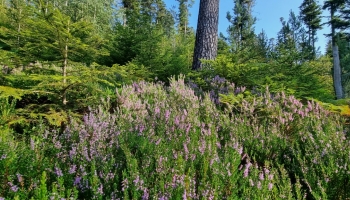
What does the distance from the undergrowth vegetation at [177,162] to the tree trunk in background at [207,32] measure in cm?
321

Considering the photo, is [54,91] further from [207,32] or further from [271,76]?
[271,76]

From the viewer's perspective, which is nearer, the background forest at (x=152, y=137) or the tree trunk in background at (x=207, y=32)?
the background forest at (x=152, y=137)

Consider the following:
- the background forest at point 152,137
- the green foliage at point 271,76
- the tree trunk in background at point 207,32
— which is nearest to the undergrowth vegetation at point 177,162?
the background forest at point 152,137

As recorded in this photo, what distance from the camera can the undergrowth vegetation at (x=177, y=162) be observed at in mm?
1565

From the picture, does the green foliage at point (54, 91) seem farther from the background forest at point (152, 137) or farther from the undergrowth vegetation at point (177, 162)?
the undergrowth vegetation at point (177, 162)

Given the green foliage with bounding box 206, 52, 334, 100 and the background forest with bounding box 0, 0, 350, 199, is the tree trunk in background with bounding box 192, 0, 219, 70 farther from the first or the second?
the green foliage with bounding box 206, 52, 334, 100

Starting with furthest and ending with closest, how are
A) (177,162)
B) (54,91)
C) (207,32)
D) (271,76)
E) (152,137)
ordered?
(207,32)
(271,76)
(54,91)
(152,137)
(177,162)

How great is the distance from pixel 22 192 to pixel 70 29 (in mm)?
2712

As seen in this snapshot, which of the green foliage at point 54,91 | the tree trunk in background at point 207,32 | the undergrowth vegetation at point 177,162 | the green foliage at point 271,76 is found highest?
the tree trunk in background at point 207,32

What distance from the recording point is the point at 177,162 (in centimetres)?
175

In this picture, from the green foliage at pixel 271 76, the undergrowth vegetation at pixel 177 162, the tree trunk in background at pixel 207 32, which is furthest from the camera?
the tree trunk in background at pixel 207 32

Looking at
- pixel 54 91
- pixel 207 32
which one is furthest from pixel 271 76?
pixel 54 91

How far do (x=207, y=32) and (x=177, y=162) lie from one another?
204 inches

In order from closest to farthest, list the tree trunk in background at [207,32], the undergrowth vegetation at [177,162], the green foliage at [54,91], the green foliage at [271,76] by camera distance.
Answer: the undergrowth vegetation at [177,162]
the green foliage at [54,91]
the green foliage at [271,76]
the tree trunk in background at [207,32]
